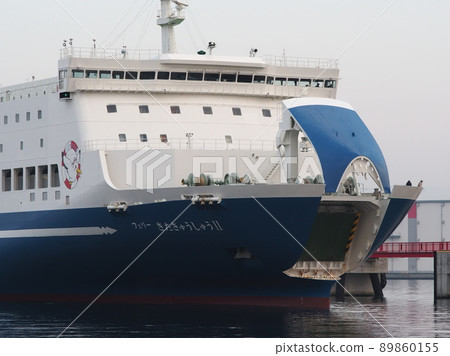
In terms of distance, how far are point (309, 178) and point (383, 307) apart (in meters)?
12.2

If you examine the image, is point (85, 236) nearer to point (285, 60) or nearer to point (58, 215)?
point (58, 215)

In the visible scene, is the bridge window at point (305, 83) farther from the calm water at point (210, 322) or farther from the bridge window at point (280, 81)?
the calm water at point (210, 322)

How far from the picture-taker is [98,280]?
44.7m

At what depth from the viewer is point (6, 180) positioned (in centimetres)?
4928

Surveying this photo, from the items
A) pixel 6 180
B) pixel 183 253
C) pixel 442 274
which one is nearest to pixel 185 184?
pixel 183 253

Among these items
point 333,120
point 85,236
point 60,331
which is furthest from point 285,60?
point 60,331

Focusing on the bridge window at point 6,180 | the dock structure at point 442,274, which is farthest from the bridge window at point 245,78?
the dock structure at point 442,274

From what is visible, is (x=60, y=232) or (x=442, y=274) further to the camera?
(x=442, y=274)

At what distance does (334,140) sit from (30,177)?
13336 mm

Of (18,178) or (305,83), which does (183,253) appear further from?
(305,83)

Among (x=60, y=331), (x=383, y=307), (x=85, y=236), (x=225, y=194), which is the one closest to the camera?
(x=60, y=331)

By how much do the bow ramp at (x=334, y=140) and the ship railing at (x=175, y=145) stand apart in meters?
Result: 2.90

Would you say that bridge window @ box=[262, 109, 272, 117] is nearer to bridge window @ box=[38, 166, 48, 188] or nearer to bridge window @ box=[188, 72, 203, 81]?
bridge window @ box=[188, 72, 203, 81]

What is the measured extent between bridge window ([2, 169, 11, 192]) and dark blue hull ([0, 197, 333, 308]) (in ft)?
9.73
